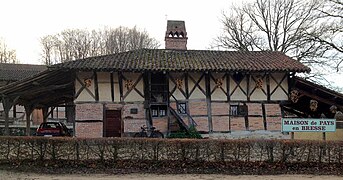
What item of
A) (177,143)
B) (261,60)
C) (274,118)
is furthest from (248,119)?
(177,143)

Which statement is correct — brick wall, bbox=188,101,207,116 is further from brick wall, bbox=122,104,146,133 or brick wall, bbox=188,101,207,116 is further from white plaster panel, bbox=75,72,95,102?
white plaster panel, bbox=75,72,95,102

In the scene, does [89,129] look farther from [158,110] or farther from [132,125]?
[158,110]

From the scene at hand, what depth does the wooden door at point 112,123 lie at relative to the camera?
19.1 meters

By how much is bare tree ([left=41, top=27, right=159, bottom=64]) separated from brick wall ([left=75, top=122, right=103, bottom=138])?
32543 millimetres

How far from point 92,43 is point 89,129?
1424 inches

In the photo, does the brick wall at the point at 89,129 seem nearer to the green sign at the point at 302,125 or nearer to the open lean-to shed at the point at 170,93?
the open lean-to shed at the point at 170,93

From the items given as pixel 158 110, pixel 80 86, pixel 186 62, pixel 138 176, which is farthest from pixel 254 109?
pixel 138 176

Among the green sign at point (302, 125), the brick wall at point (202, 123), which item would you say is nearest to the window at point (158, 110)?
the brick wall at point (202, 123)

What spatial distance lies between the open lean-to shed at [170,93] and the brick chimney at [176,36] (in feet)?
12.1

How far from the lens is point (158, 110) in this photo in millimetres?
19438

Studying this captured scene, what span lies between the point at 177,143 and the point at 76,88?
8321mm

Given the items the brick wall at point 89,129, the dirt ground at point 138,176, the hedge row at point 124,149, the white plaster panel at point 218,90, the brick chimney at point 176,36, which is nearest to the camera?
the dirt ground at point 138,176

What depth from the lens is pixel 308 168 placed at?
12789 millimetres

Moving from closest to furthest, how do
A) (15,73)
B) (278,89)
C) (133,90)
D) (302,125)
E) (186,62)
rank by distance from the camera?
(302,125) → (133,90) → (186,62) → (278,89) → (15,73)
